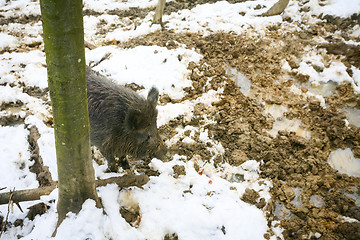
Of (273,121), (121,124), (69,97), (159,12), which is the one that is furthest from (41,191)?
(159,12)

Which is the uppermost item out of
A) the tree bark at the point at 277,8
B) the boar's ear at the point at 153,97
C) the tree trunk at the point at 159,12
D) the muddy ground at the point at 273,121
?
the tree bark at the point at 277,8

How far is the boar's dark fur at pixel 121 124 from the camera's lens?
3018mm

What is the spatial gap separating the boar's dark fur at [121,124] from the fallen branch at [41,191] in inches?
19.8

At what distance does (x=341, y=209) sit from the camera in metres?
2.99

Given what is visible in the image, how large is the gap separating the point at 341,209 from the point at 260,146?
1351 mm

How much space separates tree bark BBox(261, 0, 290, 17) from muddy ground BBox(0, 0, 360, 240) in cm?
87

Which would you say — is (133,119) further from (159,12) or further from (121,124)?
(159,12)

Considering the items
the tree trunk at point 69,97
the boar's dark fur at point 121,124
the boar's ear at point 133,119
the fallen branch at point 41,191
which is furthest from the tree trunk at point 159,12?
the tree trunk at point 69,97

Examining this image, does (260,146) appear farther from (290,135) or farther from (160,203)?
(160,203)

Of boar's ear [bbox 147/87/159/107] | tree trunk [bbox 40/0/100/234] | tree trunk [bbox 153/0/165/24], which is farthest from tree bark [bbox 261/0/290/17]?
tree trunk [bbox 40/0/100/234]

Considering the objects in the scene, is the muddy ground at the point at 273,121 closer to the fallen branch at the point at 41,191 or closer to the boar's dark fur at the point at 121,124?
the fallen branch at the point at 41,191

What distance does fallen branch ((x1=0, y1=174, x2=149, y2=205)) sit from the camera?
2195 millimetres

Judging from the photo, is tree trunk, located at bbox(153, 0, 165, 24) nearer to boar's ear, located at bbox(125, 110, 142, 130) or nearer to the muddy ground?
the muddy ground

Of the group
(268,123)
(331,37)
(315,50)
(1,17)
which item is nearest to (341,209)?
(268,123)
